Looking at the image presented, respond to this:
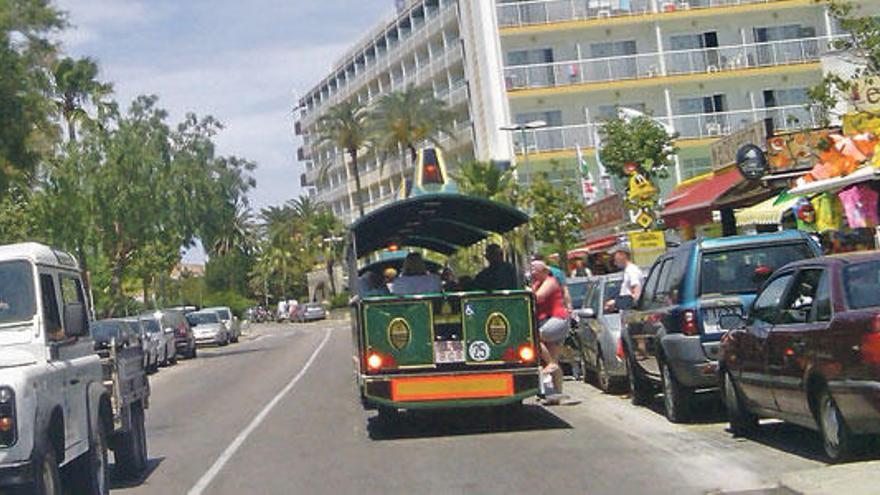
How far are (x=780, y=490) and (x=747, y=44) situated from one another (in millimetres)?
49604

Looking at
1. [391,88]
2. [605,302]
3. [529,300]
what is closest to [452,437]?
[529,300]

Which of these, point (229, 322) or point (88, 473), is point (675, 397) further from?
point (229, 322)

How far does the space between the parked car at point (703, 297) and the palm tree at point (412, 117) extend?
171ft

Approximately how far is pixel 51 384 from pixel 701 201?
71.1 feet

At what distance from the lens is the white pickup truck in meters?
7.89

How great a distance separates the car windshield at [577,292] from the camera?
22.3 meters

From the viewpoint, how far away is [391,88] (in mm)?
83875

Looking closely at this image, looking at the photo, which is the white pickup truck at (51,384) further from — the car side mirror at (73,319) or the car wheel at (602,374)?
the car wheel at (602,374)

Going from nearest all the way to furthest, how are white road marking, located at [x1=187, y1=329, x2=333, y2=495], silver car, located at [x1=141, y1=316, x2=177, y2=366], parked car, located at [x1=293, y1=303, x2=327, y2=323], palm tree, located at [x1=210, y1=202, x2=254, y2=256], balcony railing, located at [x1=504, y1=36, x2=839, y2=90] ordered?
1. white road marking, located at [x1=187, y1=329, x2=333, y2=495]
2. silver car, located at [x1=141, y1=316, x2=177, y2=366]
3. balcony railing, located at [x1=504, y1=36, x2=839, y2=90]
4. parked car, located at [x1=293, y1=303, x2=327, y2=323]
5. palm tree, located at [x1=210, y1=202, x2=254, y2=256]

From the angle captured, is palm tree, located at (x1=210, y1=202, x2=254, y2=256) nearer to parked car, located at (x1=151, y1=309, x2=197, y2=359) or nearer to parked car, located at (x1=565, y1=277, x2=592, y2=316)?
parked car, located at (x1=151, y1=309, x2=197, y2=359)

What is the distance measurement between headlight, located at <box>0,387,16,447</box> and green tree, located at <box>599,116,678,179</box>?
111 feet

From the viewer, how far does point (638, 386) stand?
49.9 ft

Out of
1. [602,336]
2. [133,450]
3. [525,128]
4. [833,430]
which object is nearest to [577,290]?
[602,336]

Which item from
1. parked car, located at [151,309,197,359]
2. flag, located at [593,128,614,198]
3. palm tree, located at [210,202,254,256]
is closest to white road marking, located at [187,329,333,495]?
parked car, located at [151,309,197,359]
